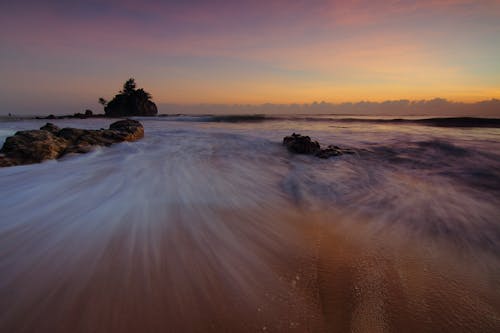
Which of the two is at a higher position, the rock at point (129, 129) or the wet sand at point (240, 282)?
the rock at point (129, 129)

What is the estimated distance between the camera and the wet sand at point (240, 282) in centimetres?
157

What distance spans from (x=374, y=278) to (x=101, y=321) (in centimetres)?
217

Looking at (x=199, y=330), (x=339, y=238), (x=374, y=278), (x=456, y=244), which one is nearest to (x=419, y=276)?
(x=374, y=278)

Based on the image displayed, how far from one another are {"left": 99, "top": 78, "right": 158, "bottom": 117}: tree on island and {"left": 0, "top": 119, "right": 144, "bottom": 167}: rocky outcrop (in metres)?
52.1

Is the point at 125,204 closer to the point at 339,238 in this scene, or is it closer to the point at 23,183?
the point at 23,183

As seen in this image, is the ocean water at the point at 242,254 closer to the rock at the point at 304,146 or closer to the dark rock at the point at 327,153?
the dark rock at the point at 327,153

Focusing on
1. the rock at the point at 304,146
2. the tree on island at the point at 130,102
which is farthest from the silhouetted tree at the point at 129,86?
the rock at the point at 304,146

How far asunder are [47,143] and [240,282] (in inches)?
261

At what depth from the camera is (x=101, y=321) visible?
154 centimetres

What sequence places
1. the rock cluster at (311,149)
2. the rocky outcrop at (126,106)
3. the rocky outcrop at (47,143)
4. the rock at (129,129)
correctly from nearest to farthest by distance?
the rocky outcrop at (47,143), the rock cluster at (311,149), the rock at (129,129), the rocky outcrop at (126,106)

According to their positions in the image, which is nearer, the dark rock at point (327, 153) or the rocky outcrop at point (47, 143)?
the rocky outcrop at point (47, 143)

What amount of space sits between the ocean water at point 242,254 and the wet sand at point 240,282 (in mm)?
11

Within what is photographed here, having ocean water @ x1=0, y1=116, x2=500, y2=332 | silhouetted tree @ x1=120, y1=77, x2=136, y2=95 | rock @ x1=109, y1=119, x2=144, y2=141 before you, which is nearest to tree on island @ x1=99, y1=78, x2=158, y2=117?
silhouetted tree @ x1=120, y1=77, x2=136, y2=95

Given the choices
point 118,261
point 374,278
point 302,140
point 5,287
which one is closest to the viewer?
point 5,287
